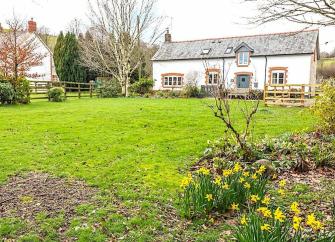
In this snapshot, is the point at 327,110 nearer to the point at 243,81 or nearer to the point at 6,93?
the point at 6,93

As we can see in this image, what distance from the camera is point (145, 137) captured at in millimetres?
9055

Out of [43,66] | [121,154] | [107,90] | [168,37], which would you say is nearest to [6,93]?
[107,90]

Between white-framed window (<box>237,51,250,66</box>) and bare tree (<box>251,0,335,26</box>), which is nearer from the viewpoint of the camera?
bare tree (<box>251,0,335,26</box>)

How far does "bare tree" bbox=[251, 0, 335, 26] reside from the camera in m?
6.22

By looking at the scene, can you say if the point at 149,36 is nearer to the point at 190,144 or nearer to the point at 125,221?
the point at 190,144

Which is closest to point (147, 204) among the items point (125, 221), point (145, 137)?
point (125, 221)

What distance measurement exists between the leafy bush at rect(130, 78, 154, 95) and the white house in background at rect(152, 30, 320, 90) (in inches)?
189

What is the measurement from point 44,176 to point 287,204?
4.22 metres

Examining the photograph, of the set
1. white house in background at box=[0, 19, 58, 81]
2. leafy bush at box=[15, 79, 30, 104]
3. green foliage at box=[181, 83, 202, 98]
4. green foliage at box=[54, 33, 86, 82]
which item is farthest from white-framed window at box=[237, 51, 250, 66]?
white house in background at box=[0, 19, 58, 81]

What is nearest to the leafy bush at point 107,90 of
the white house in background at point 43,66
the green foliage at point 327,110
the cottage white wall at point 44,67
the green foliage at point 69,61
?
the green foliage at point 69,61

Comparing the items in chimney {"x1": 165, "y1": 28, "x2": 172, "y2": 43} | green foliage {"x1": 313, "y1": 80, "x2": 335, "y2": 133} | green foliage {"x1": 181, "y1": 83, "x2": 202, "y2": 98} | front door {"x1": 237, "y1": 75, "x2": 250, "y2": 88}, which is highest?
chimney {"x1": 165, "y1": 28, "x2": 172, "y2": 43}

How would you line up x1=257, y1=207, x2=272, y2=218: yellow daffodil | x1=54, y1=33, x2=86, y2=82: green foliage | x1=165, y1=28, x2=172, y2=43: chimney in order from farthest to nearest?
x1=165, y1=28, x2=172, y2=43: chimney < x1=54, y1=33, x2=86, y2=82: green foliage < x1=257, y1=207, x2=272, y2=218: yellow daffodil

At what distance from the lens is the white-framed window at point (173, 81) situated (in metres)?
34.4

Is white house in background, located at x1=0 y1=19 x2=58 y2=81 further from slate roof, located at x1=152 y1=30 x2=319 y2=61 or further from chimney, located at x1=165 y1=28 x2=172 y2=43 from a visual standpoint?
chimney, located at x1=165 y1=28 x2=172 y2=43
